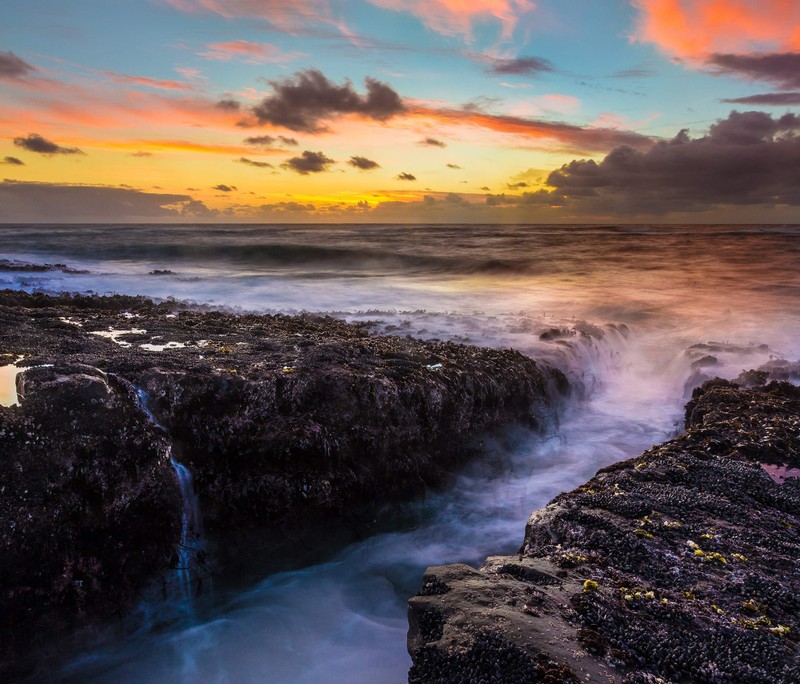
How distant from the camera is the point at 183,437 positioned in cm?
659

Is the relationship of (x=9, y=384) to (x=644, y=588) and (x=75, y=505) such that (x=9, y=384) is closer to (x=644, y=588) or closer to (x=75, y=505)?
(x=75, y=505)

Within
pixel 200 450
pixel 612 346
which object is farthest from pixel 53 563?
pixel 612 346

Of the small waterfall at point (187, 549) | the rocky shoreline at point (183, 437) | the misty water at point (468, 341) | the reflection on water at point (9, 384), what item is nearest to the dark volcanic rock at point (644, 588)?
the misty water at point (468, 341)

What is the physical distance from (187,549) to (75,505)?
1.42m

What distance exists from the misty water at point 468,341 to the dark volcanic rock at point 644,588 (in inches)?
92.7

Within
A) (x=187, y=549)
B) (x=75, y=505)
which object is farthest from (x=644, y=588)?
(x=75, y=505)

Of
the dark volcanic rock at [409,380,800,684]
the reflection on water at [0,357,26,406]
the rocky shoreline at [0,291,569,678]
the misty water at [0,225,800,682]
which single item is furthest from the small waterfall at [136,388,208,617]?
the dark volcanic rock at [409,380,800,684]

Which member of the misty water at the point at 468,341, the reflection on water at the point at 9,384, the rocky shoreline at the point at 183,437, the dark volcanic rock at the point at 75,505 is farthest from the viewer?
the misty water at the point at 468,341

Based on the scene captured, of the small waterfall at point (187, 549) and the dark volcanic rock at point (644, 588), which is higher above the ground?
the dark volcanic rock at point (644, 588)

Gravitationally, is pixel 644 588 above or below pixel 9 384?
below

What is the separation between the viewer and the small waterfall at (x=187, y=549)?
19.4 feet

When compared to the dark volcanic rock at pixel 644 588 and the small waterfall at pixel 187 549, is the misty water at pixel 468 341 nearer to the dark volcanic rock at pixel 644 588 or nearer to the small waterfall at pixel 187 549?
the small waterfall at pixel 187 549

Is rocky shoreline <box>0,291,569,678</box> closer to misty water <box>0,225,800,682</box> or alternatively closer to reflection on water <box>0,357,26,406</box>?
reflection on water <box>0,357,26,406</box>

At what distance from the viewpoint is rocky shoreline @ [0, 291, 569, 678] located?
4965mm
